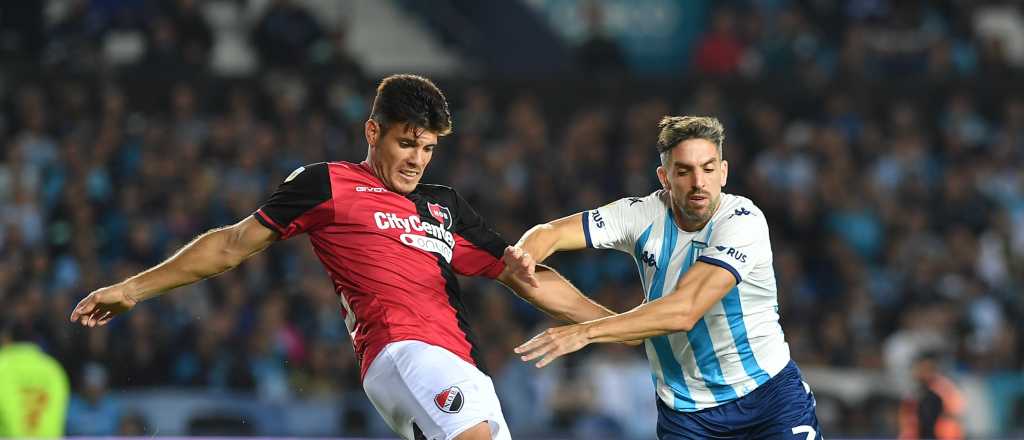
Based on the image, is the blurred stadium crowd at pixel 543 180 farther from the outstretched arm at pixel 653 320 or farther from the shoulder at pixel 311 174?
the outstretched arm at pixel 653 320

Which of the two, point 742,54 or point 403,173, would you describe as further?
point 742,54

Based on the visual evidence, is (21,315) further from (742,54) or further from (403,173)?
(742,54)

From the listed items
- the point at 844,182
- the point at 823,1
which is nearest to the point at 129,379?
the point at 844,182

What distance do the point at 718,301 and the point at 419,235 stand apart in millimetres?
1209

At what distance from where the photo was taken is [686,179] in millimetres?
5629

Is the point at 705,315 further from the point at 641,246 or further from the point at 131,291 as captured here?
the point at 131,291

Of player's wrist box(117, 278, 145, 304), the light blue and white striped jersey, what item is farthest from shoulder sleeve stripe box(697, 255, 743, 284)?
player's wrist box(117, 278, 145, 304)

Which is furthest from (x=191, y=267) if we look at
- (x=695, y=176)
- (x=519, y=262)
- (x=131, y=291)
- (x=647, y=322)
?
(x=695, y=176)

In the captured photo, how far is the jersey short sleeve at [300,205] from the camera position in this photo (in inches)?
210

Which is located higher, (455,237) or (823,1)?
(823,1)

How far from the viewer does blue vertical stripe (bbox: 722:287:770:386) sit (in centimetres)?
583

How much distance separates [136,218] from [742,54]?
7274mm

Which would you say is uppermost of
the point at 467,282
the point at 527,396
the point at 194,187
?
the point at 194,187

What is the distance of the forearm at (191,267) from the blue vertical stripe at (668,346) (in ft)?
5.65
